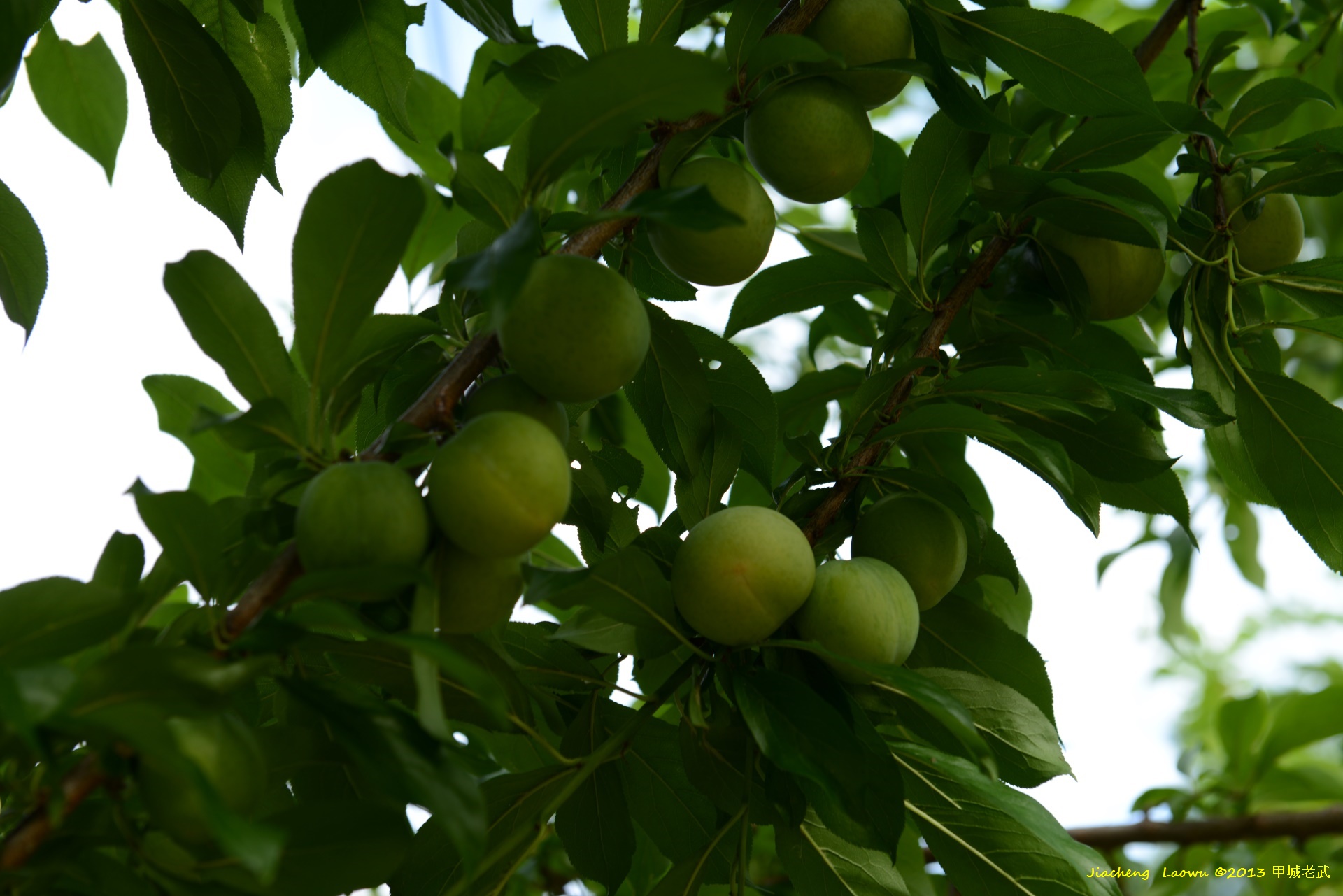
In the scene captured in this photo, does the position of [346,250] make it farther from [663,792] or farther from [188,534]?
[663,792]

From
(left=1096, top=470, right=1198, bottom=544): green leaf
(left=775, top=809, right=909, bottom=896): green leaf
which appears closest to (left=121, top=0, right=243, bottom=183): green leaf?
(left=775, top=809, right=909, bottom=896): green leaf

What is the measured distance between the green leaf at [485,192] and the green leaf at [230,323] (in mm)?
197

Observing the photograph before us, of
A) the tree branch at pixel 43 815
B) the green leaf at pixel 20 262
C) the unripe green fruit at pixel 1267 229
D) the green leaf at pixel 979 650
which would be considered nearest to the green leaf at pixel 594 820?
the green leaf at pixel 979 650

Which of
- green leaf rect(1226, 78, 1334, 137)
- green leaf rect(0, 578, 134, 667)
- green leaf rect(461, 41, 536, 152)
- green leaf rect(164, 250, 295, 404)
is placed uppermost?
green leaf rect(1226, 78, 1334, 137)

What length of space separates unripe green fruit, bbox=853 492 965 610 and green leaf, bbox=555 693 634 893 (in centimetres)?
36

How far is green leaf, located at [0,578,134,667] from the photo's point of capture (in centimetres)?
73

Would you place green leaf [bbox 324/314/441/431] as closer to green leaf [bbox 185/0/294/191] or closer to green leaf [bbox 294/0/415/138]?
green leaf [bbox 294/0/415/138]

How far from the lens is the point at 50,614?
736 millimetres

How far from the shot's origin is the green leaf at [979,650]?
1.26m

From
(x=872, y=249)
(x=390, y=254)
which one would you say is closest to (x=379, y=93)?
(x=390, y=254)

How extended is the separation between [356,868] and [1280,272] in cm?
125

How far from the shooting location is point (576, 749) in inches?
44.7

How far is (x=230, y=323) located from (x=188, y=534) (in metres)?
0.18

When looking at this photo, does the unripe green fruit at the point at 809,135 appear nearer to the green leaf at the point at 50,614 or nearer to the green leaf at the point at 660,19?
the green leaf at the point at 660,19
